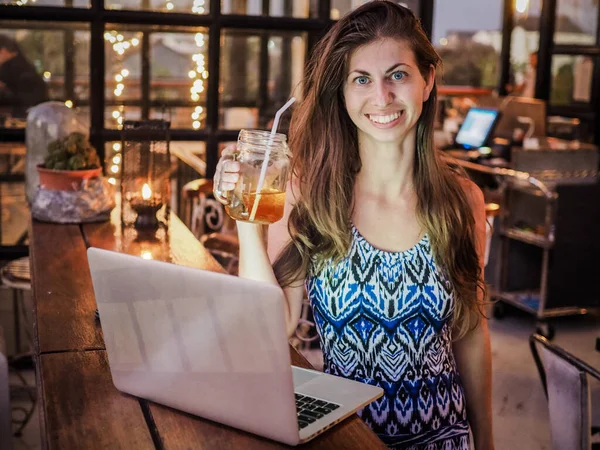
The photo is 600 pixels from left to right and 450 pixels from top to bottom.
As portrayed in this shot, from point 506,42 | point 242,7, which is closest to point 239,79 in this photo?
point 242,7

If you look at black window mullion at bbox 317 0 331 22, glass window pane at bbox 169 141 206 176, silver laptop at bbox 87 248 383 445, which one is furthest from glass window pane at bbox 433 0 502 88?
silver laptop at bbox 87 248 383 445

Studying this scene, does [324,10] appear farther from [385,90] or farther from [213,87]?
[385,90]

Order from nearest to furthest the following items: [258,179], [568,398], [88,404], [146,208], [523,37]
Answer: [88,404], [258,179], [568,398], [146,208], [523,37]

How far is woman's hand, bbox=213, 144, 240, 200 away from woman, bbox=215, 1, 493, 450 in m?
0.15

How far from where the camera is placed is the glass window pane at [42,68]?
3631 millimetres

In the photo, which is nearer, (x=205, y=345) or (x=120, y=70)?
(x=205, y=345)

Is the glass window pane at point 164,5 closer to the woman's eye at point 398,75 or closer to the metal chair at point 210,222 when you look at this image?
the metal chair at point 210,222

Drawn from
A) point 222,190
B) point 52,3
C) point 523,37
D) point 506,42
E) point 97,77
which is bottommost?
point 222,190

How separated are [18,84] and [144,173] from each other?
1.09 metres

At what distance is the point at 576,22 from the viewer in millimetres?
6203

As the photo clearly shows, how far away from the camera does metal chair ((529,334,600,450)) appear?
1953mm

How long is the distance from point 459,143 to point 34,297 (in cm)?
434

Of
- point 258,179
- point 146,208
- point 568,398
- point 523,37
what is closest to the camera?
point 258,179

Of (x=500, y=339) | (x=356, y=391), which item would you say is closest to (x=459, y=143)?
(x=500, y=339)
